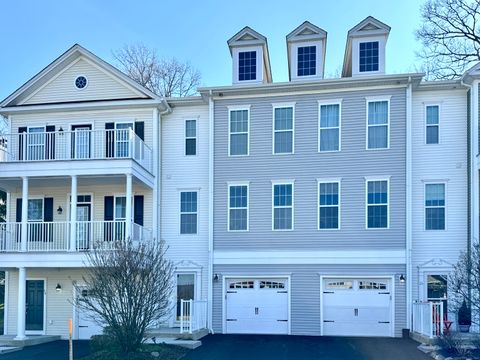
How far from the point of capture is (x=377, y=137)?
17266 mm

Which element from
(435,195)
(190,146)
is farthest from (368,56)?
(190,146)

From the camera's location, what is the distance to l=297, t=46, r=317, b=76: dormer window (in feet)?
59.5

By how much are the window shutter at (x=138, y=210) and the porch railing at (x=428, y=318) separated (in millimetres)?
9995

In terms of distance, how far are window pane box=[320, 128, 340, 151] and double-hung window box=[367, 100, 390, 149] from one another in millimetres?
1093

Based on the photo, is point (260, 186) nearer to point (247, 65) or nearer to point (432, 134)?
point (247, 65)

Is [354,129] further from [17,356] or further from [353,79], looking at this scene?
[17,356]

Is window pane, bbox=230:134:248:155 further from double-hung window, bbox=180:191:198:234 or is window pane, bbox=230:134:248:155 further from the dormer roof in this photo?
the dormer roof

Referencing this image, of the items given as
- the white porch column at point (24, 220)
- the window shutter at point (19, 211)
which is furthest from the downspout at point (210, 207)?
the window shutter at point (19, 211)

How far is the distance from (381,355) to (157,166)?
9.96 m

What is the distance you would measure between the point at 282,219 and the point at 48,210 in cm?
887

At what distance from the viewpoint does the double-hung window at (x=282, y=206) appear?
17594 millimetres

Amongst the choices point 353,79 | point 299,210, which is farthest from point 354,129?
point 299,210

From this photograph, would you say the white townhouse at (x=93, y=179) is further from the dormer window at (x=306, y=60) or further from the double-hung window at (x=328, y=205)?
the double-hung window at (x=328, y=205)

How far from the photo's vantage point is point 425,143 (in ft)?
56.1
